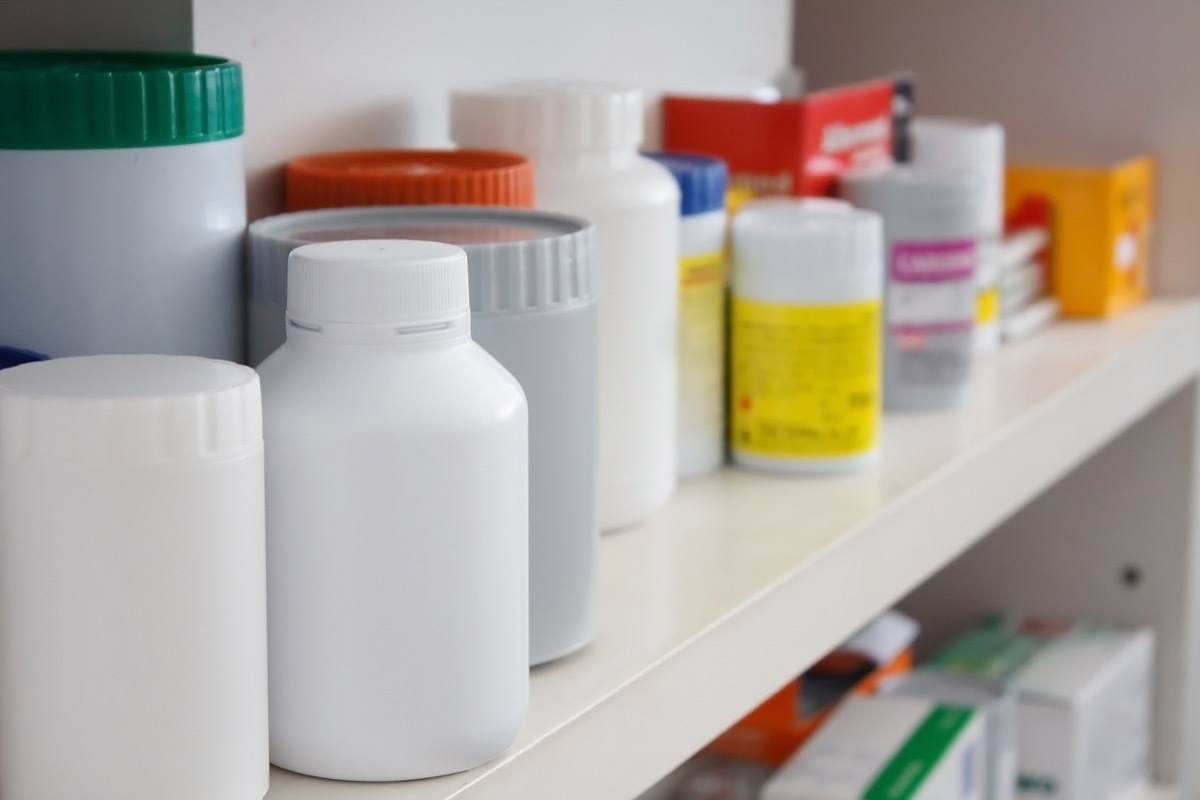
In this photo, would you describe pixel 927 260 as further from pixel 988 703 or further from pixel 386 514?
pixel 386 514

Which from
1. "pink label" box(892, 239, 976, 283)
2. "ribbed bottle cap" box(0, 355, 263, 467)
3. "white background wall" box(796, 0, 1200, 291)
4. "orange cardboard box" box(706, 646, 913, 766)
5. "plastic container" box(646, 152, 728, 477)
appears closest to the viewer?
"ribbed bottle cap" box(0, 355, 263, 467)

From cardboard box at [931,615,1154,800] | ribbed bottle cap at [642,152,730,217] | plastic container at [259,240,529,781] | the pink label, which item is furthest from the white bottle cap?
cardboard box at [931,615,1154,800]

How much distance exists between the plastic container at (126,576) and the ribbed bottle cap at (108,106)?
8cm

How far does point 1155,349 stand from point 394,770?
0.69 meters

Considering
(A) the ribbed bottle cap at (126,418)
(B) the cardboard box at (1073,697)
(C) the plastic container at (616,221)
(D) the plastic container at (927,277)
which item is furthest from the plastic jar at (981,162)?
(A) the ribbed bottle cap at (126,418)

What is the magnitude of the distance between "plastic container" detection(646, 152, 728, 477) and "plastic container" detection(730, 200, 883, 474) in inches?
0.4

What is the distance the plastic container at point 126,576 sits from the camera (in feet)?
1.11

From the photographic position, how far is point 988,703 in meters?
0.91

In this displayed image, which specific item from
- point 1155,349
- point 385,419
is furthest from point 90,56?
point 1155,349

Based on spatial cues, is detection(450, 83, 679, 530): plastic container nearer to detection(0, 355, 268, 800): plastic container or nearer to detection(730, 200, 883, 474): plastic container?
detection(730, 200, 883, 474): plastic container

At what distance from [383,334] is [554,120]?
21cm

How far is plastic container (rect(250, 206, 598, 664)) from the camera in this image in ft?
1.45

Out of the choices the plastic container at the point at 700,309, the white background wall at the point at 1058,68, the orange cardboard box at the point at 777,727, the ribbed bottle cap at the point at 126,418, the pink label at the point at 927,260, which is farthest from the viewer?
the white background wall at the point at 1058,68

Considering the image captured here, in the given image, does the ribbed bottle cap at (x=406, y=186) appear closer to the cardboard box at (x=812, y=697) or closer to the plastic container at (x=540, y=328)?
the plastic container at (x=540, y=328)
